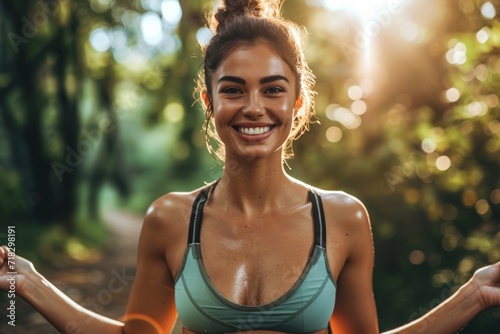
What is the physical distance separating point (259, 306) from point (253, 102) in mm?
650

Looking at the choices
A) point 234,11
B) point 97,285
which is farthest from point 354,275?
point 97,285

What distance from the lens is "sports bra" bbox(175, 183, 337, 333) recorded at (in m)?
2.04

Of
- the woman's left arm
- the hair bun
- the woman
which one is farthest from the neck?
the woman's left arm

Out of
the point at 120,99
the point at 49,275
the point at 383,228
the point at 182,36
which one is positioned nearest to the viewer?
the point at 383,228

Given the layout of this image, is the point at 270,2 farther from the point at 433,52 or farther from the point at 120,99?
the point at 120,99

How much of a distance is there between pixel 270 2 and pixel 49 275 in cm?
913

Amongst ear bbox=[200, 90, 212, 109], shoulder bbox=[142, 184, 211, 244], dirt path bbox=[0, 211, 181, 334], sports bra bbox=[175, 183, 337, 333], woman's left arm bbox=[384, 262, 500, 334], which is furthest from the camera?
dirt path bbox=[0, 211, 181, 334]

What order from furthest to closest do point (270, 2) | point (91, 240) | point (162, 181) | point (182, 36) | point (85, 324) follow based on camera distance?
1. point (162, 181)
2. point (91, 240)
3. point (182, 36)
4. point (270, 2)
5. point (85, 324)

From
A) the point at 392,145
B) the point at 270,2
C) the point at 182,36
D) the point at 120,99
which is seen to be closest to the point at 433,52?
the point at 392,145

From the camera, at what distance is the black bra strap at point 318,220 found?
219 centimetres

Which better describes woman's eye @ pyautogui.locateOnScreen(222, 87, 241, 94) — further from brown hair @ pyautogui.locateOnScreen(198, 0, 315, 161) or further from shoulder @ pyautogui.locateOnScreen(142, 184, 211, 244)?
shoulder @ pyautogui.locateOnScreen(142, 184, 211, 244)

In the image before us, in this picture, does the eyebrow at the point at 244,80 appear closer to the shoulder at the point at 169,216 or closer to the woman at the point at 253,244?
the woman at the point at 253,244

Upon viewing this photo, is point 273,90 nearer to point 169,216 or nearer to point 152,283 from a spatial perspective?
point 169,216

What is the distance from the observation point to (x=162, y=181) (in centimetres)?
2275
